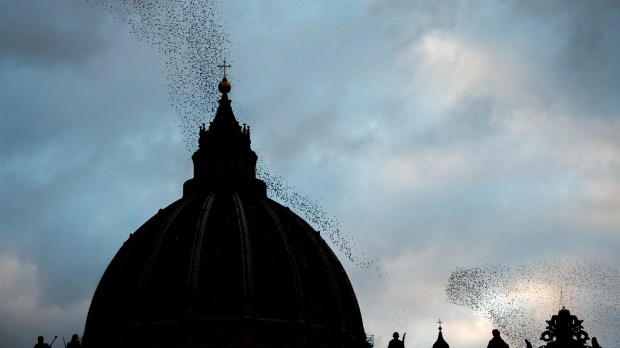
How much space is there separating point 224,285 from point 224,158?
58.9 feet

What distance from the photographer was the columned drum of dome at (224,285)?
92.9 meters

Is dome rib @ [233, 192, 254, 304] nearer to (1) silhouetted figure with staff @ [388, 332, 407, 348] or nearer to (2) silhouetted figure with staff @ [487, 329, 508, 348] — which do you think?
(1) silhouetted figure with staff @ [388, 332, 407, 348]

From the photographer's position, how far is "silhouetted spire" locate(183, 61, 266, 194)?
10525 cm

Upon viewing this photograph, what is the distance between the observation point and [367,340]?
101 metres

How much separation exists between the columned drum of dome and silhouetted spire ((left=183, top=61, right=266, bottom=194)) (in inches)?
168

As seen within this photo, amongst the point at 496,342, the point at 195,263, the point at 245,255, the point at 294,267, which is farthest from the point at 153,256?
the point at 496,342

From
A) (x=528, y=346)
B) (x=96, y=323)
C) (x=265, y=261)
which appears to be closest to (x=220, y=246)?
(x=265, y=261)

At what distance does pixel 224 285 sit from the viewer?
93.8 meters

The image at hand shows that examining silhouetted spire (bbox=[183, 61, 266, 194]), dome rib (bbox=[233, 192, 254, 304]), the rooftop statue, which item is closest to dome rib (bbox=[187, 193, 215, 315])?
dome rib (bbox=[233, 192, 254, 304])

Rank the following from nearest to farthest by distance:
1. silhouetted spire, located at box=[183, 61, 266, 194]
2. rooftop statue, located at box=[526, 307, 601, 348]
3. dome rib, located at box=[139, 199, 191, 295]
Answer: rooftop statue, located at box=[526, 307, 601, 348] → dome rib, located at box=[139, 199, 191, 295] → silhouetted spire, located at box=[183, 61, 266, 194]

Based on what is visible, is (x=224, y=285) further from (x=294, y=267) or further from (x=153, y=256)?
(x=153, y=256)

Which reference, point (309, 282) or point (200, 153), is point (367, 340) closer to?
point (309, 282)

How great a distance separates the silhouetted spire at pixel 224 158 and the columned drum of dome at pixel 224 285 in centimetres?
426

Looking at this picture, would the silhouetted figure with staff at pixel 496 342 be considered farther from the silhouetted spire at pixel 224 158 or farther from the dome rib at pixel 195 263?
the silhouetted spire at pixel 224 158
